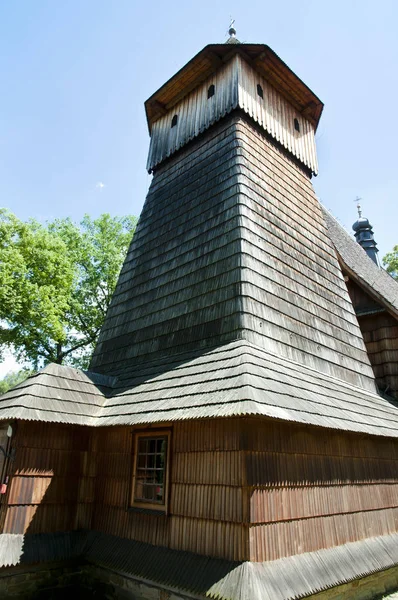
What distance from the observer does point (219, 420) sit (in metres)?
5.25

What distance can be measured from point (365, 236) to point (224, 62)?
521 inches

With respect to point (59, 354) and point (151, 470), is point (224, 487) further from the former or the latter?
point (59, 354)

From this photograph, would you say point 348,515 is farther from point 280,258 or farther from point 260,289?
point 280,258

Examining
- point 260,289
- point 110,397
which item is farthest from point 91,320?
point 260,289

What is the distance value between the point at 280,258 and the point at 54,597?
691cm

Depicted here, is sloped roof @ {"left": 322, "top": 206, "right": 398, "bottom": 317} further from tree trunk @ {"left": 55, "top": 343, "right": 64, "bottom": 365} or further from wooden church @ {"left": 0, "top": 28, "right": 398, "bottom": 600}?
tree trunk @ {"left": 55, "top": 343, "right": 64, "bottom": 365}

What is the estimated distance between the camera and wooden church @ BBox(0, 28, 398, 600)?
16.3 ft

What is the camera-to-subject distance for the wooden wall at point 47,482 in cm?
593

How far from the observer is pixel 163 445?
6098 millimetres

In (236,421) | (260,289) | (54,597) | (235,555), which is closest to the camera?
(235,555)

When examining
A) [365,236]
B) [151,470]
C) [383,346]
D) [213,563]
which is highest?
[365,236]

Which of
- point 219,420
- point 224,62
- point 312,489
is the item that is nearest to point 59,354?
point 224,62

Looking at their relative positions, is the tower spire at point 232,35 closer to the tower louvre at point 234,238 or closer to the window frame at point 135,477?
the tower louvre at point 234,238

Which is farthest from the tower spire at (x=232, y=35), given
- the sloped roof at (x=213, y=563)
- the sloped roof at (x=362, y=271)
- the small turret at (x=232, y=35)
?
the sloped roof at (x=213, y=563)
